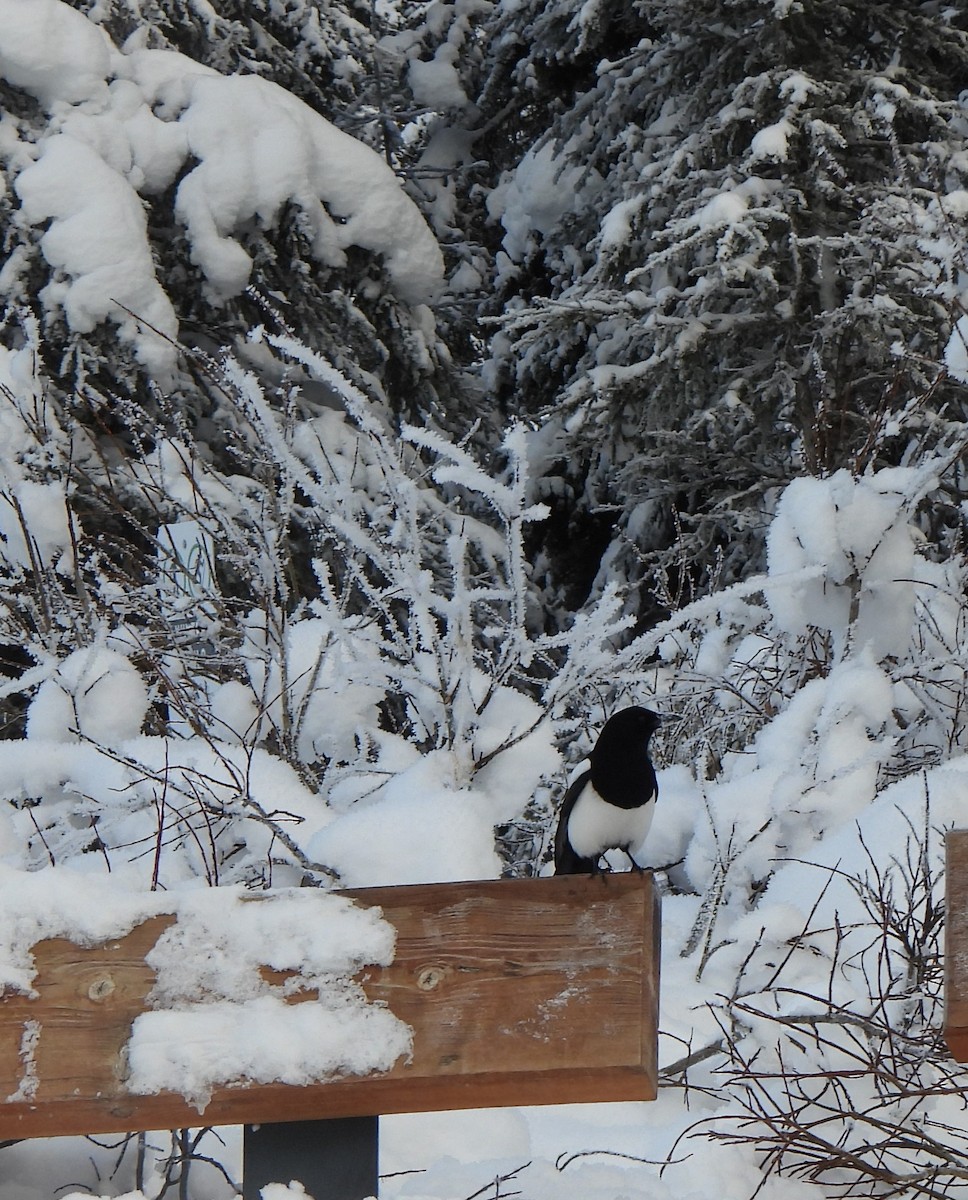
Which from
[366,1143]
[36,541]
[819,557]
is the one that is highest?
[36,541]

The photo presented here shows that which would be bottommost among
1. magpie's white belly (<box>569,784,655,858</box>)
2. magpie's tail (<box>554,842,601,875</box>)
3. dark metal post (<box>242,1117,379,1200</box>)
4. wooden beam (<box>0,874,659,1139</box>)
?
dark metal post (<box>242,1117,379,1200</box>)

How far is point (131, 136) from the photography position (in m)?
6.32

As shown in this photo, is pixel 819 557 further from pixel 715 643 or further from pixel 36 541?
pixel 36 541

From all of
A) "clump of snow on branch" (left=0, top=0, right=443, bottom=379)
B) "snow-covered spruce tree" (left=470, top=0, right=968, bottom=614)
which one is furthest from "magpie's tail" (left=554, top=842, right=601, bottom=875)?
"clump of snow on branch" (left=0, top=0, right=443, bottom=379)

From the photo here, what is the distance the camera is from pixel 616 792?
289 centimetres

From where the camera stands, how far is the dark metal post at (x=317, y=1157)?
160 centimetres

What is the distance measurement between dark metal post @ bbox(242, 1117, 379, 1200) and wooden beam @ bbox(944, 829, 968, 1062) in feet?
2.21

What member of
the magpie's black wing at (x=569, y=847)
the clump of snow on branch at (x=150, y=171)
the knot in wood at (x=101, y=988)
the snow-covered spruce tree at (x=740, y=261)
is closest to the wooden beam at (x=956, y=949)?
the knot in wood at (x=101, y=988)

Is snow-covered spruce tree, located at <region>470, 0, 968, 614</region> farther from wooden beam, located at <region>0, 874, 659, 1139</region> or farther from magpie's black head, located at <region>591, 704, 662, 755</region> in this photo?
wooden beam, located at <region>0, 874, 659, 1139</region>

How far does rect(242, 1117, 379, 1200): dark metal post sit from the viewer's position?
1.60 m

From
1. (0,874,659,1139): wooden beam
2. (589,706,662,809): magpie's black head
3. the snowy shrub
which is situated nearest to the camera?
(0,874,659,1139): wooden beam

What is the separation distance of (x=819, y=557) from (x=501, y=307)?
18.4ft

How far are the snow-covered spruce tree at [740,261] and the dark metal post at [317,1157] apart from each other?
15.7 feet

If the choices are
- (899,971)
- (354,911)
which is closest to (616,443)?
(899,971)
